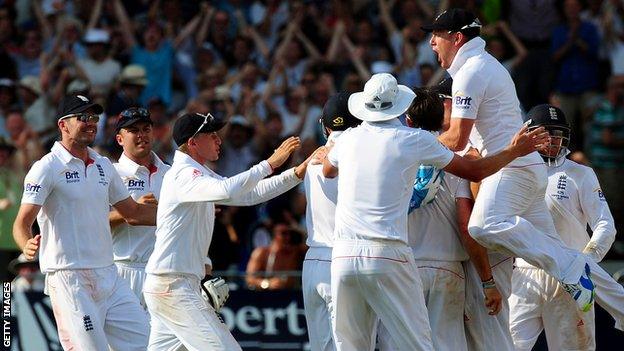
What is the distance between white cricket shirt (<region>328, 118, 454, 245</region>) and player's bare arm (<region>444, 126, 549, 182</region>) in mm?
155

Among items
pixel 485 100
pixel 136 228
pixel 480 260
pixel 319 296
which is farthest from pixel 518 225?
pixel 136 228

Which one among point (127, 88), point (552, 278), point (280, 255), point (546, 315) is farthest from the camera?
point (127, 88)

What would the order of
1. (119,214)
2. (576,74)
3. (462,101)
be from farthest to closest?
(576,74) < (119,214) < (462,101)

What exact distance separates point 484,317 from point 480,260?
0.57 meters

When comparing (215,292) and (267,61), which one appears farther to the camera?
(267,61)

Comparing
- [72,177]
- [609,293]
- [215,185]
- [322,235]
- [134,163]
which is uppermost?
[72,177]

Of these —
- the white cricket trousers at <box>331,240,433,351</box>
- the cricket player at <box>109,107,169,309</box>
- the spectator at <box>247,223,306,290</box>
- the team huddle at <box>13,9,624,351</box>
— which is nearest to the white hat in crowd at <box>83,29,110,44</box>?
the spectator at <box>247,223,306,290</box>

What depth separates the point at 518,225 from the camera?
35.4 feet

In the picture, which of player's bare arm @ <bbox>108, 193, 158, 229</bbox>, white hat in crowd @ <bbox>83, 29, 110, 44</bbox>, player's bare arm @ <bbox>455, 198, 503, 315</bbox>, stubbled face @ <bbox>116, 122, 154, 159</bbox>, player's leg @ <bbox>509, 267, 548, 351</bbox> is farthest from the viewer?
white hat in crowd @ <bbox>83, 29, 110, 44</bbox>

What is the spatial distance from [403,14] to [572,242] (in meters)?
8.64

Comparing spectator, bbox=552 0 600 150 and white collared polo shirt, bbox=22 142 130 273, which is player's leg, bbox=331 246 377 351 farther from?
spectator, bbox=552 0 600 150

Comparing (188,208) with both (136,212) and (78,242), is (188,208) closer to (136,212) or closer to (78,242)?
(78,242)

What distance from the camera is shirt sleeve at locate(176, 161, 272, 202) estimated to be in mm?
10711

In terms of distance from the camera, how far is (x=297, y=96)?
19.1 metres
